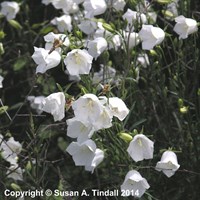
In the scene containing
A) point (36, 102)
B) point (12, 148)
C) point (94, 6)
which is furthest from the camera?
point (36, 102)

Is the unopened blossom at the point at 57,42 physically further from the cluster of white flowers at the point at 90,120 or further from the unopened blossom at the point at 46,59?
the cluster of white flowers at the point at 90,120

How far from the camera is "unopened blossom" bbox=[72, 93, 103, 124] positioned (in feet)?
7.55

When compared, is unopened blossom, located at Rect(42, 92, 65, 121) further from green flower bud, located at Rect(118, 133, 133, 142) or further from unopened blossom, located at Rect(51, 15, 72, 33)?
unopened blossom, located at Rect(51, 15, 72, 33)

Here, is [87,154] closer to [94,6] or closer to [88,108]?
[88,108]

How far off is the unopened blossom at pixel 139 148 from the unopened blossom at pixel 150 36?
547 millimetres

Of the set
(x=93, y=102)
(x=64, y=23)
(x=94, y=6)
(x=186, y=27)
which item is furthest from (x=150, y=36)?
(x=64, y=23)

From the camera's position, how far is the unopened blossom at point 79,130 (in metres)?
2.41

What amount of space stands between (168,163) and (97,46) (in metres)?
0.69

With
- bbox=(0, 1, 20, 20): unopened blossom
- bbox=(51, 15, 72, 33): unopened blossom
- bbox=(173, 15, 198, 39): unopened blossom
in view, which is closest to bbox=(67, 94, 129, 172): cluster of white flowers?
bbox=(173, 15, 198, 39): unopened blossom

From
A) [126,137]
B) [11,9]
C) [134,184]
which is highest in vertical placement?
[126,137]

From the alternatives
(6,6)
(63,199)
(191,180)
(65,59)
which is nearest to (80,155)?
(63,199)

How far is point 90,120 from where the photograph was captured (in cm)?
235

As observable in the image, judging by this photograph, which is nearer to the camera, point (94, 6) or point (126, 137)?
point (126, 137)

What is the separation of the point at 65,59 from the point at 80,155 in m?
0.48
